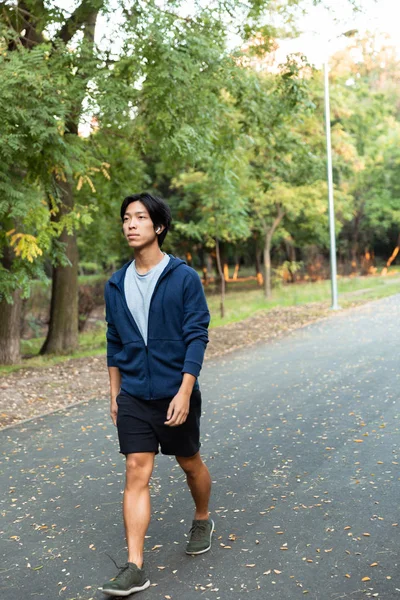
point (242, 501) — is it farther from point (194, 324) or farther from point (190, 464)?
point (194, 324)

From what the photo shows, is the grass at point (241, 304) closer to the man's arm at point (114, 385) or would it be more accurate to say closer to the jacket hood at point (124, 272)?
the man's arm at point (114, 385)

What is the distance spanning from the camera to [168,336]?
4.16 m

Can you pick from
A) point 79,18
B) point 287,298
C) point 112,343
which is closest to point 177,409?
point 112,343

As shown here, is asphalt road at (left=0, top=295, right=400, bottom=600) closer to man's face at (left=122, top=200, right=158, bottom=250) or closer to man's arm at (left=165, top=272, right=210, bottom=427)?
man's arm at (left=165, top=272, right=210, bottom=427)

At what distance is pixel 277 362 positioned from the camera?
1273 centimetres

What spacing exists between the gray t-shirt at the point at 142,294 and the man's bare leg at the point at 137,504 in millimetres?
636

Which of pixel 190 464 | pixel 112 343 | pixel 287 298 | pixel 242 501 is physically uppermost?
pixel 112 343

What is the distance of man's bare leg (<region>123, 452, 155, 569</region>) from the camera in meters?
4.05

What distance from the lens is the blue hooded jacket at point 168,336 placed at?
414cm

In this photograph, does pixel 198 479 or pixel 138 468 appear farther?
pixel 198 479

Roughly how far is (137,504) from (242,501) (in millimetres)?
1601

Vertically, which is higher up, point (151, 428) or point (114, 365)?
point (114, 365)

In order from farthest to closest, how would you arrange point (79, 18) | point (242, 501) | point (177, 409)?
point (79, 18) < point (242, 501) < point (177, 409)

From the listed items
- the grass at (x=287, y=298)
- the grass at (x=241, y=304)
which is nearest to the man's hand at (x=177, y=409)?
the grass at (x=241, y=304)
